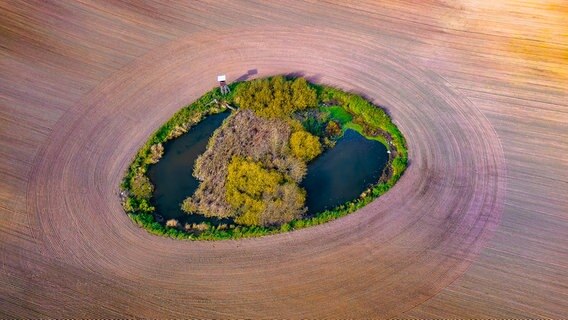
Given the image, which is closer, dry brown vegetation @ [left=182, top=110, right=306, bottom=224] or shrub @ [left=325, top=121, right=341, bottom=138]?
dry brown vegetation @ [left=182, top=110, right=306, bottom=224]

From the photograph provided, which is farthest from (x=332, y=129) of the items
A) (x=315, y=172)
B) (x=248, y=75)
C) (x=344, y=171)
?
(x=248, y=75)

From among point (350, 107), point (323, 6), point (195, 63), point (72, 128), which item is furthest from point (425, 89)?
point (72, 128)

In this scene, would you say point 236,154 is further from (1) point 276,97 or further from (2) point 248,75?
(2) point 248,75

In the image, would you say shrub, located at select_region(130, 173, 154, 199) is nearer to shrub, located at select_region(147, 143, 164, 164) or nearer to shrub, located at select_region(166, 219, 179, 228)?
shrub, located at select_region(147, 143, 164, 164)

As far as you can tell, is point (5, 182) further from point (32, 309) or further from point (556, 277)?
point (556, 277)

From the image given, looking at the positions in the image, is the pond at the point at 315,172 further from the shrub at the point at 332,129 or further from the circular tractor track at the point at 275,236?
the circular tractor track at the point at 275,236

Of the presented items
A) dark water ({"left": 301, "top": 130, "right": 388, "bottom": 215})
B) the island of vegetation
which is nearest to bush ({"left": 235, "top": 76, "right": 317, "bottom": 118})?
the island of vegetation

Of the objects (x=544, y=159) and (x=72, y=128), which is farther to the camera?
(x=72, y=128)
